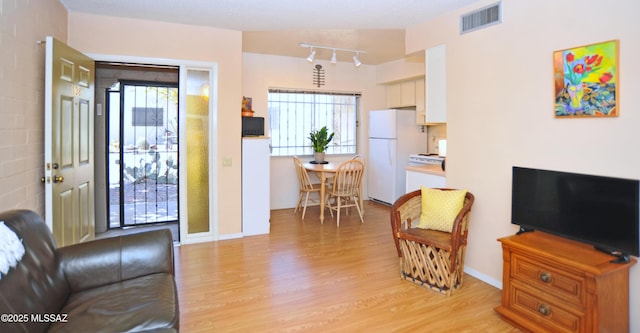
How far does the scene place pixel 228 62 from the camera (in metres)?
4.28

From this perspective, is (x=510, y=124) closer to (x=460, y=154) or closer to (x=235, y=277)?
(x=460, y=154)

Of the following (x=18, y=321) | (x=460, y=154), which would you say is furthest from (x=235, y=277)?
(x=460, y=154)

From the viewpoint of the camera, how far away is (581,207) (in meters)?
2.32

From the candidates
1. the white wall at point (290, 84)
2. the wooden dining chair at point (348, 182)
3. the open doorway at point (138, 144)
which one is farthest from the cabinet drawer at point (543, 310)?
the white wall at point (290, 84)

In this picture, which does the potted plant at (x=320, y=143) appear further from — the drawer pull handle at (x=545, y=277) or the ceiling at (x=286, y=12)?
the drawer pull handle at (x=545, y=277)

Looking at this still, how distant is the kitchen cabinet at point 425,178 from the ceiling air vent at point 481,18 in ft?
4.37

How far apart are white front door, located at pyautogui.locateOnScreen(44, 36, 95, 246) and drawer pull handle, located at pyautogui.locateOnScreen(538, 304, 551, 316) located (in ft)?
11.2

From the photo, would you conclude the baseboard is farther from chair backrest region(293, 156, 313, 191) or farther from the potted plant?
the potted plant

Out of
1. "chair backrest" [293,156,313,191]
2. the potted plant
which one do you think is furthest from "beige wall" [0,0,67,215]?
the potted plant

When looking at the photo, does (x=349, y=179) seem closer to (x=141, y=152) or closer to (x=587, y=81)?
(x=141, y=152)

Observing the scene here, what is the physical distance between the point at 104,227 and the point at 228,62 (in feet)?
8.62

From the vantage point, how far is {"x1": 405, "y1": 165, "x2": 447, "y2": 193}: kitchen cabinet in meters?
3.65

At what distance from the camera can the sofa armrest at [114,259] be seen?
6.61ft

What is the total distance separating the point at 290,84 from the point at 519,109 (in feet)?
12.8
